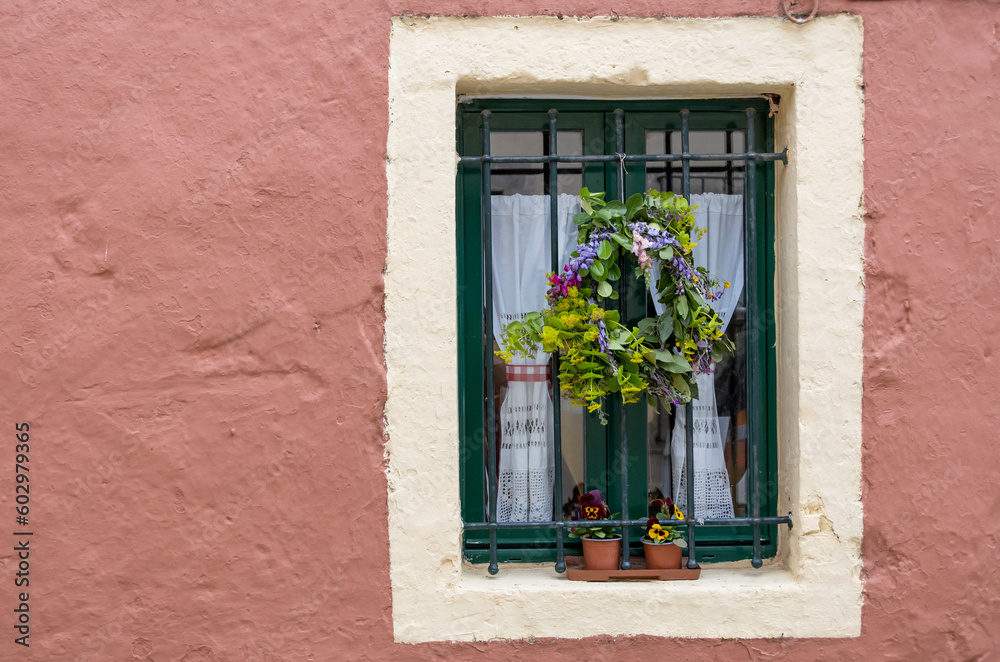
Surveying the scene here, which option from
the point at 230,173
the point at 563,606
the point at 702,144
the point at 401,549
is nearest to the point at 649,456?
the point at 563,606

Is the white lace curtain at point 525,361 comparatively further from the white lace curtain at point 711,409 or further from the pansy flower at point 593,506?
the white lace curtain at point 711,409

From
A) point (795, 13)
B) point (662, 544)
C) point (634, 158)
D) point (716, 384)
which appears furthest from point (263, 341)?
point (795, 13)

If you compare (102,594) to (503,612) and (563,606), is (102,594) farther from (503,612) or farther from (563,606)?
(563,606)

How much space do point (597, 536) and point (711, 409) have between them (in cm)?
61

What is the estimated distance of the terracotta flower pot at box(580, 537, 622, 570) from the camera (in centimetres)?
260

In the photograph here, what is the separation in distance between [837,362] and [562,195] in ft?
3.54

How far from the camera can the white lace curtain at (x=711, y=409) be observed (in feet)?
9.12

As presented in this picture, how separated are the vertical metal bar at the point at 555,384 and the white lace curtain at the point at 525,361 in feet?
0.17

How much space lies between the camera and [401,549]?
254 cm

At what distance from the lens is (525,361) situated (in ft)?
9.09

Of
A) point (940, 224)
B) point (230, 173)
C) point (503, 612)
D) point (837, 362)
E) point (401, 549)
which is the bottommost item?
point (503, 612)

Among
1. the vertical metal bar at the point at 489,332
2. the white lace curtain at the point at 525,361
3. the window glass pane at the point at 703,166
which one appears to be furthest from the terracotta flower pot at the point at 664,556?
the window glass pane at the point at 703,166

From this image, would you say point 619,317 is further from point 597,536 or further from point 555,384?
point 597,536

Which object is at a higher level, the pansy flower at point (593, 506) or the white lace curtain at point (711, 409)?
the white lace curtain at point (711, 409)
